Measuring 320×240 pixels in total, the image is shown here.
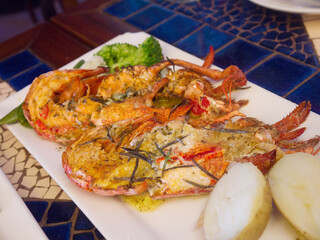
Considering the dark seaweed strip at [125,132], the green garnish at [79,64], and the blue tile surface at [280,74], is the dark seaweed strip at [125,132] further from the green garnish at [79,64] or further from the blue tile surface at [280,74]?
the blue tile surface at [280,74]

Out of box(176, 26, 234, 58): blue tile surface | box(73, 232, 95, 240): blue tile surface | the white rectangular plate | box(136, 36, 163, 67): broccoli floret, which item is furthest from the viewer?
box(176, 26, 234, 58): blue tile surface

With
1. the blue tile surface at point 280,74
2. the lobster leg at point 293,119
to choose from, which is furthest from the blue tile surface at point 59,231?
the blue tile surface at point 280,74

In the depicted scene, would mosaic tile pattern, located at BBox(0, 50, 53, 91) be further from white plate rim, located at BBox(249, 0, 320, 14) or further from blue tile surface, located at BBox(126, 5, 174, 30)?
white plate rim, located at BBox(249, 0, 320, 14)

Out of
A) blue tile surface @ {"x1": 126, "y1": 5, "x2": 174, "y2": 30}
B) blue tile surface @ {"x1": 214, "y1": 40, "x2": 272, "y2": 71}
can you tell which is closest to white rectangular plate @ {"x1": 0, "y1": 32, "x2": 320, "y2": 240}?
blue tile surface @ {"x1": 214, "y1": 40, "x2": 272, "y2": 71}

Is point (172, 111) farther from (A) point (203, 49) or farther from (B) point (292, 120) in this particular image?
(A) point (203, 49)

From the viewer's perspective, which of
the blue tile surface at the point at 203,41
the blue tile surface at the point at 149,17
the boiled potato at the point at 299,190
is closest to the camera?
the boiled potato at the point at 299,190

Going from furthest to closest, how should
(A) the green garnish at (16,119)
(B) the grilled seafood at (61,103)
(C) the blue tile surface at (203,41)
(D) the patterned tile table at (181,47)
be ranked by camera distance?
(C) the blue tile surface at (203,41), (A) the green garnish at (16,119), (B) the grilled seafood at (61,103), (D) the patterned tile table at (181,47)
